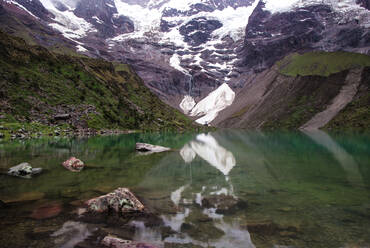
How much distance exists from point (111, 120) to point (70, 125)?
26789mm

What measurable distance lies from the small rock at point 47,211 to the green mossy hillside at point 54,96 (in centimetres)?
6880

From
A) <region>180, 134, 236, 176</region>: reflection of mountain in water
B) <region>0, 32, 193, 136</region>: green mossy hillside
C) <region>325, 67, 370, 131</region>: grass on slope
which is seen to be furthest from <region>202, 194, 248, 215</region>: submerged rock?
<region>325, 67, 370, 131</region>: grass on slope

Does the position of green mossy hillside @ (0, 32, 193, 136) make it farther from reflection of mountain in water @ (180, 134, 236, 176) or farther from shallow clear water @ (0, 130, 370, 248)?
shallow clear water @ (0, 130, 370, 248)

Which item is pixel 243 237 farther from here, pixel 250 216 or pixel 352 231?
pixel 352 231

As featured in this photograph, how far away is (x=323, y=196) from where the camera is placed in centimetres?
1814

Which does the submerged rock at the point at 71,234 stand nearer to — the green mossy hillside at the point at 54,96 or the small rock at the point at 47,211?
the small rock at the point at 47,211

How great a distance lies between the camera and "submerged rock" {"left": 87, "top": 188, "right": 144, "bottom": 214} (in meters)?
15.0

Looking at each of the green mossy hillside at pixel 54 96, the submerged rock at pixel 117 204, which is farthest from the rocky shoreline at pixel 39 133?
the submerged rock at pixel 117 204

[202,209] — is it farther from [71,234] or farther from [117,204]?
[71,234]

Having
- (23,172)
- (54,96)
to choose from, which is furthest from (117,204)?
(54,96)

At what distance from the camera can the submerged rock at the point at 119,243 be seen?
1040cm

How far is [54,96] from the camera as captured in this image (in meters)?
107

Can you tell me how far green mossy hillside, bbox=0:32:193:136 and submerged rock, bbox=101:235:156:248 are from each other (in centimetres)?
7534

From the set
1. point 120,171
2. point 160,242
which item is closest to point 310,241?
point 160,242
